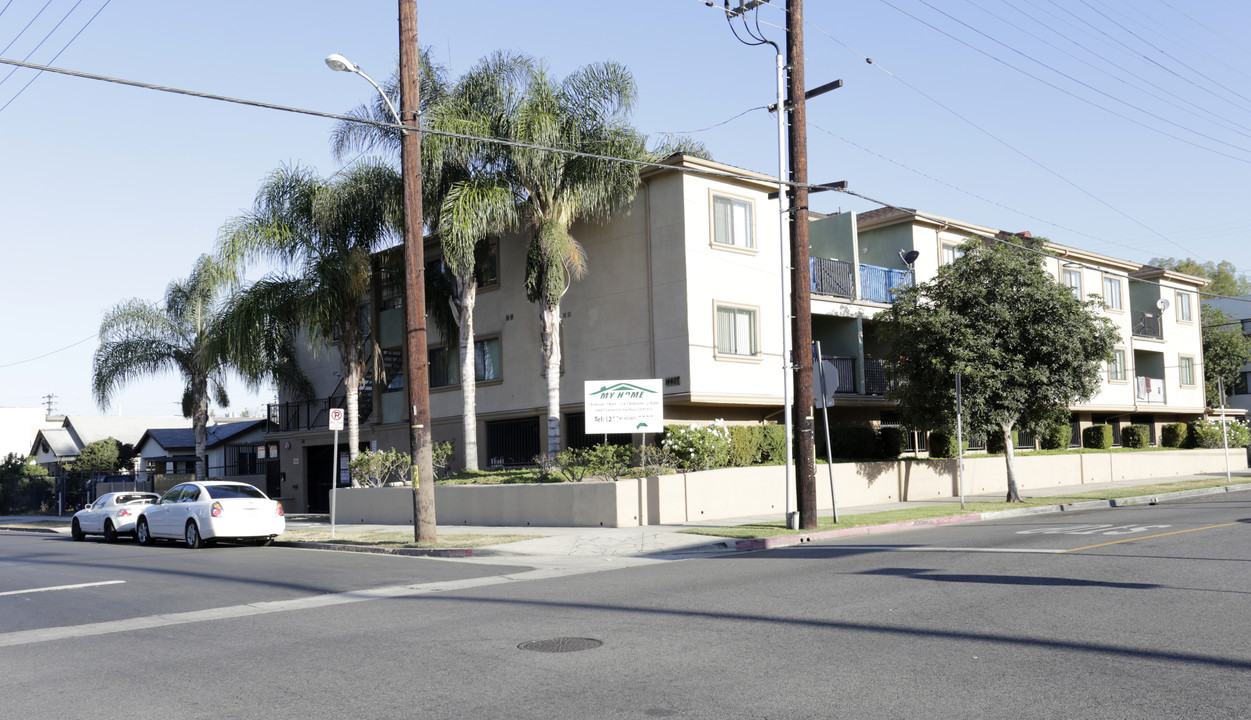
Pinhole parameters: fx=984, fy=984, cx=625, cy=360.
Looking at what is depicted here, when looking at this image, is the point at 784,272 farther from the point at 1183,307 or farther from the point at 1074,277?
the point at 1183,307

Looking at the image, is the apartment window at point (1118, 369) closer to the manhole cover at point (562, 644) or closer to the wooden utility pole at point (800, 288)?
the wooden utility pole at point (800, 288)

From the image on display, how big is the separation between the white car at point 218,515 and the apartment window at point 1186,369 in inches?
1695

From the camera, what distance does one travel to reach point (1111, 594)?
32.3 feet

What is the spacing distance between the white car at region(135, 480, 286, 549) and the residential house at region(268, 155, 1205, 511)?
935cm

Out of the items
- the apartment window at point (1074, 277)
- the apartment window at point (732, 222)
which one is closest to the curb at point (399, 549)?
the apartment window at point (732, 222)

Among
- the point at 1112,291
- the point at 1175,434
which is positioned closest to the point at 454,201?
the point at 1112,291

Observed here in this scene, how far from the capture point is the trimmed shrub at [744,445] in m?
23.9

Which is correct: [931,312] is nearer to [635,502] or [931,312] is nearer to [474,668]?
[635,502]

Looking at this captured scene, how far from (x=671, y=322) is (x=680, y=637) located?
57.5ft

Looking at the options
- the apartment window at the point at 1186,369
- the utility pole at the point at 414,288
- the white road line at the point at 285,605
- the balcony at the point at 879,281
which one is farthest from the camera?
the apartment window at the point at 1186,369

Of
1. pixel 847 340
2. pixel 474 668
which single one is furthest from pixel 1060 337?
pixel 474 668

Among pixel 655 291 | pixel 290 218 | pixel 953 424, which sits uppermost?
pixel 290 218

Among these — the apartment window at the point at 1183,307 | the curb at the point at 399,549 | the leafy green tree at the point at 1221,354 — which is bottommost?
the curb at the point at 399,549

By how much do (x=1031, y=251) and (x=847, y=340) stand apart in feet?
20.1
